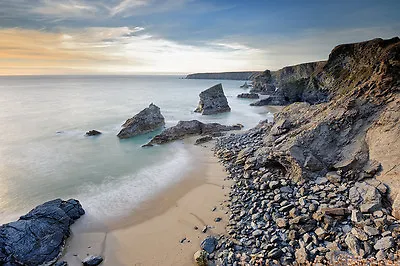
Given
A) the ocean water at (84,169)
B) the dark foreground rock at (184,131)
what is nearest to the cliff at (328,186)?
the ocean water at (84,169)

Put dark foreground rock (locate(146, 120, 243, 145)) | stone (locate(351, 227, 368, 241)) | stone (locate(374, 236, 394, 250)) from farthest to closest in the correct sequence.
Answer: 1. dark foreground rock (locate(146, 120, 243, 145))
2. stone (locate(351, 227, 368, 241))
3. stone (locate(374, 236, 394, 250))

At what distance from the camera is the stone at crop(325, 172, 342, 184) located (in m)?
10.8

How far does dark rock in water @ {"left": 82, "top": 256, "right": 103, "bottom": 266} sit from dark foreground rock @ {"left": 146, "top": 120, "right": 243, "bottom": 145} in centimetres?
1510

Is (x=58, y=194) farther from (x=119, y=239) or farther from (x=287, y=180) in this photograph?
(x=287, y=180)

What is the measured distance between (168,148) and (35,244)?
14169 millimetres

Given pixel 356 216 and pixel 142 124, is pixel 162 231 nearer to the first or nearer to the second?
pixel 356 216

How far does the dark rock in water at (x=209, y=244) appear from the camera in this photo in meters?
8.77

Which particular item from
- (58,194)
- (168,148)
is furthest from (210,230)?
(168,148)

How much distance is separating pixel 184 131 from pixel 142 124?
5.93 meters

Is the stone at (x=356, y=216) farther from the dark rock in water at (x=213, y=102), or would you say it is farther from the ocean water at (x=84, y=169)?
the dark rock in water at (x=213, y=102)

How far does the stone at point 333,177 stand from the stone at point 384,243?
3.48m

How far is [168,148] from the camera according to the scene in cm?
2239

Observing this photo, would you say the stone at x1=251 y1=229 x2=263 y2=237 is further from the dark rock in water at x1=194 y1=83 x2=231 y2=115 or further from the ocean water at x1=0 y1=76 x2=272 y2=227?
the dark rock in water at x1=194 y1=83 x2=231 y2=115

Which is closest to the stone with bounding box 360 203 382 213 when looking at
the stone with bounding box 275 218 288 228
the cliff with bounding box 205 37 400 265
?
the cliff with bounding box 205 37 400 265
